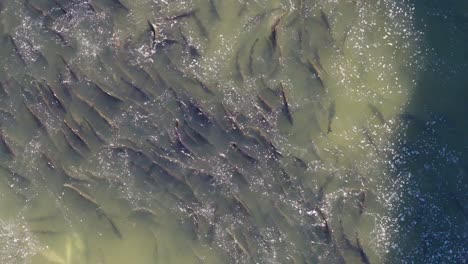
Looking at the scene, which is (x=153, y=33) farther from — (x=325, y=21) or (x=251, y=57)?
(x=325, y=21)

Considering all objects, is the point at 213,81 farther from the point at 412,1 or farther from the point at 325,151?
the point at 412,1

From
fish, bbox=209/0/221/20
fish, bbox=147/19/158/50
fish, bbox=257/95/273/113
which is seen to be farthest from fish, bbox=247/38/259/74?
fish, bbox=147/19/158/50

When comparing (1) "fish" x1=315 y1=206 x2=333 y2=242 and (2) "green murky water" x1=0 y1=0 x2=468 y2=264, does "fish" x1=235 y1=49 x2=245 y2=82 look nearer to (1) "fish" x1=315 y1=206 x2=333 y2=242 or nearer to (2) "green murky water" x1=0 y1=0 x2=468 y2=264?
(2) "green murky water" x1=0 y1=0 x2=468 y2=264

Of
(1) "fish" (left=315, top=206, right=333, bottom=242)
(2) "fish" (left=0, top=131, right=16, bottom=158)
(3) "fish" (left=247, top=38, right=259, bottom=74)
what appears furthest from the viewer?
(2) "fish" (left=0, top=131, right=16, bottom=158)

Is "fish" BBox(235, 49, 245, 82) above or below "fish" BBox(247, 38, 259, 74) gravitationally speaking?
below

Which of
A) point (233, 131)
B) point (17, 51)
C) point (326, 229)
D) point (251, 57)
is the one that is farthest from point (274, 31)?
point (17, 51)

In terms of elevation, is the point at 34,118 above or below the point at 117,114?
below

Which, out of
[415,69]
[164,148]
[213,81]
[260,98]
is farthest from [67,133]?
[415,69]

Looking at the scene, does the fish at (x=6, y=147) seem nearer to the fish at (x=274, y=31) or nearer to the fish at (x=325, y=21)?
the fish at (x=274, y=31)

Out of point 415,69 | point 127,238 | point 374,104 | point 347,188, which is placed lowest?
point 127,238
